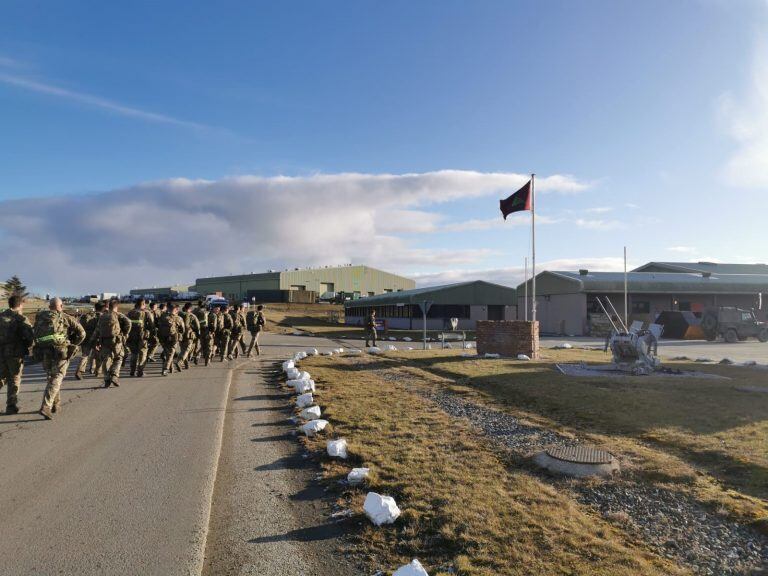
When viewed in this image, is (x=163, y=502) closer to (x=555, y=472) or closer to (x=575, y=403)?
(x=555, y=472)

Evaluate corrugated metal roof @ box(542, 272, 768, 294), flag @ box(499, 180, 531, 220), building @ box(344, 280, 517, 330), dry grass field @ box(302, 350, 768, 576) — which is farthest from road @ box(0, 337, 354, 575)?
corrugated metal roof @ box(542, 272, 768, 294)

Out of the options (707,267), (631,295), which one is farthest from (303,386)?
(707,267)

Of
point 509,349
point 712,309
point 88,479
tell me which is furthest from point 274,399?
point 712,309

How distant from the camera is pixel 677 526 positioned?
457cm

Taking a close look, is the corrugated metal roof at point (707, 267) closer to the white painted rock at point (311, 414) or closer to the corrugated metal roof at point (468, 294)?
the corrugated metal roof at point (468, 294)

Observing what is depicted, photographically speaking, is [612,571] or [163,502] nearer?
[612,571]

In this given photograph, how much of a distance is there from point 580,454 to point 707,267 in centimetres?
6124

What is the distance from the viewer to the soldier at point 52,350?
29.2 ft

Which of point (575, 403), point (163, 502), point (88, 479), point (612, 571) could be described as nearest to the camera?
point (612, 571)

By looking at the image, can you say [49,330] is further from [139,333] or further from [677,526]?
[677,526]

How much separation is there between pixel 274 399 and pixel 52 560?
23.3ft

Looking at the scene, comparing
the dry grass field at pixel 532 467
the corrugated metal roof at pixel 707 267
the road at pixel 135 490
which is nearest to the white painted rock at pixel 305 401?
the dry grass field at pixel 532 467

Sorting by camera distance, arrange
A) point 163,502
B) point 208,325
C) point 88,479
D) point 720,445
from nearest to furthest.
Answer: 1. point 163,502
2. point 88,479
3. point 720,445
4. point 208,325

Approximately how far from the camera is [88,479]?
5.67 meters
